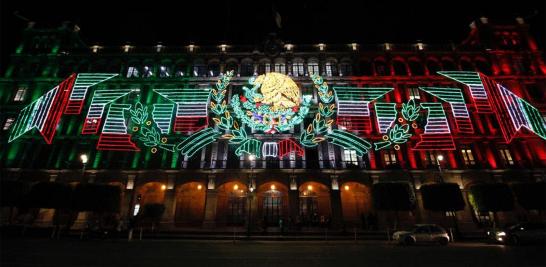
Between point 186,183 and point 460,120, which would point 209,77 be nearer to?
point 186,183

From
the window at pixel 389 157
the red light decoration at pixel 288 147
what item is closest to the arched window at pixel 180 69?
the red light decoration at pixel 288 147

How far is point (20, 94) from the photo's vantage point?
107 feet

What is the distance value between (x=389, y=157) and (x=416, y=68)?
1358 centimetres

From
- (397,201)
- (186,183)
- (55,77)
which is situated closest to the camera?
(397,201)

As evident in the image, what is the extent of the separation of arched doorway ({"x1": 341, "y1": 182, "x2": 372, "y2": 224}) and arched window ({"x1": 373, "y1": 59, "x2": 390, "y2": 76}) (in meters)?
14.7

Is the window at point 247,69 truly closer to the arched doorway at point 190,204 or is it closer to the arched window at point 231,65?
the arched window at point 231,65

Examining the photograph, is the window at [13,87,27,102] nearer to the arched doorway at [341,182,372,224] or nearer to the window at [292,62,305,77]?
the window at [292,62,305,77]

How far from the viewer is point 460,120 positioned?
27.0m

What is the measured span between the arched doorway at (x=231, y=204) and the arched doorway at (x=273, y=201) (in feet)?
5.81

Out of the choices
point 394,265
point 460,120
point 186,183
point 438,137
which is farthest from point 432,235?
point 186,183

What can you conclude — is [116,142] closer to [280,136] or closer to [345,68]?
[280,136]

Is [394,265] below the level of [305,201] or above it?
below

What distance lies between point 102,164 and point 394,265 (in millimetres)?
29682

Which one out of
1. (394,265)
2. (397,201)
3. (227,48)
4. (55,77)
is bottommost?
(394,265)
